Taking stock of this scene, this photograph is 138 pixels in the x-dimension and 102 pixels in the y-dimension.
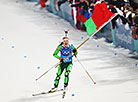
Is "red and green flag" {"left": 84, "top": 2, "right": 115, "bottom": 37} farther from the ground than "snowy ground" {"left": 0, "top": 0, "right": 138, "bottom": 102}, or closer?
farther from the ground

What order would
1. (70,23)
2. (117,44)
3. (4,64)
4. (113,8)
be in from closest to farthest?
(4,64) < (113,8) < (117,44) < (70,23)

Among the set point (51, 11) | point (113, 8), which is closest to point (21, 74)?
point (113, 8)

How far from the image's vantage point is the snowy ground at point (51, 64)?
8.40m

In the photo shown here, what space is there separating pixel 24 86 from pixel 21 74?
0.92 m

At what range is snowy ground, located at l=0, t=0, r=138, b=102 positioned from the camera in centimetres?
840

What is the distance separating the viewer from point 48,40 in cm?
1341

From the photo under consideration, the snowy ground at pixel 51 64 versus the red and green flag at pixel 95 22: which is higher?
the red and green flag at pixel 95 22

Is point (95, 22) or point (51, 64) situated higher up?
point (95, 22)

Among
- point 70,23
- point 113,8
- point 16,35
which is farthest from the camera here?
point 70,23

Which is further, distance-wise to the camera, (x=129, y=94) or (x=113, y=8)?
(x=113, y=8)

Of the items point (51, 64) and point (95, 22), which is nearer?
point (95, 22)

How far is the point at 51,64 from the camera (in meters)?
10.7

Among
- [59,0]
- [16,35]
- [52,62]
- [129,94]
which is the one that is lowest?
[129,94]

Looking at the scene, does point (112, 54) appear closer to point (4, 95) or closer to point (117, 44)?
point (117, 44)
